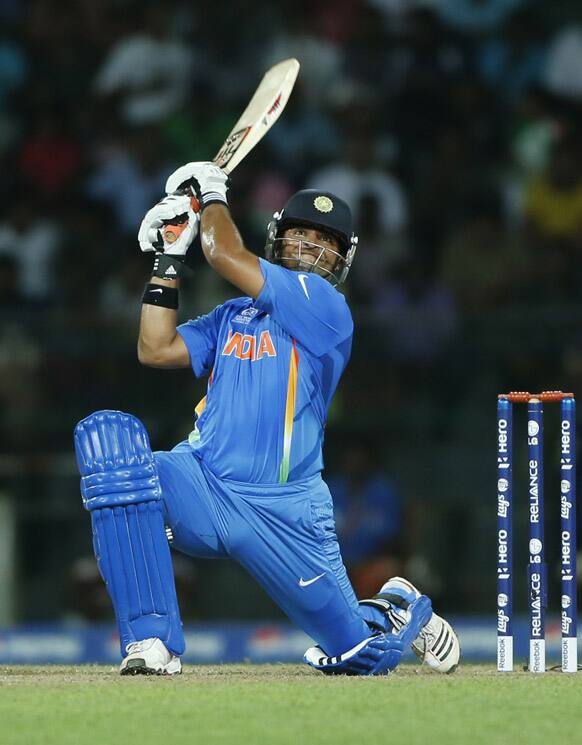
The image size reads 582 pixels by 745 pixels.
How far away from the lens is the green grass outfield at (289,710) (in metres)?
3.12

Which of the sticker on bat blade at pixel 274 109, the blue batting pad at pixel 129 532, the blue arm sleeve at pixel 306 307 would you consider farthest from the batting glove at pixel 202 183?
the blue batting pad at pixel 129 532

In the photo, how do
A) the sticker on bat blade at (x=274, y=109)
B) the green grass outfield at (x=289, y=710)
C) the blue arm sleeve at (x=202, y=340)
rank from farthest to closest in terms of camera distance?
the sticker on bat blade at (x=274, y=109) < the blue arm sleeve at (x=202, y=340) < the green grass outfield at (x=289, y=710)

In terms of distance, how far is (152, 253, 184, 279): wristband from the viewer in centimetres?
445

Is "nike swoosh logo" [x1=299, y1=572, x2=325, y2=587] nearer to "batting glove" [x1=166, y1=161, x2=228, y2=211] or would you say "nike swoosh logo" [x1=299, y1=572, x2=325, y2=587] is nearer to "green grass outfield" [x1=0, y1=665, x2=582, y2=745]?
"green grass outfield" [x1=0, y1=665, x2=582, y2=745]

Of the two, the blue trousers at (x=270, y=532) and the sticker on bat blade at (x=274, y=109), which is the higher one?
the sticker on bat blade at (x=274, y=109)

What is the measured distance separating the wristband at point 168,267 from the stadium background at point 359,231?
90.4 inches

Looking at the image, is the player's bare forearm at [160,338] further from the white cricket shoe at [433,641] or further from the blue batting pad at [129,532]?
the white cricket shoe at [433,641]

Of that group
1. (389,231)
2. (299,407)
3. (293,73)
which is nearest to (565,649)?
(299,407)

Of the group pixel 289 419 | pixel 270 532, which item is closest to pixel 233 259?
pixel 289 419

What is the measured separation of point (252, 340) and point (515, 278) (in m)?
3.73

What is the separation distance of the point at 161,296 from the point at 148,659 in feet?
3.45

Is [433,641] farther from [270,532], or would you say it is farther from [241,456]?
[241,456]

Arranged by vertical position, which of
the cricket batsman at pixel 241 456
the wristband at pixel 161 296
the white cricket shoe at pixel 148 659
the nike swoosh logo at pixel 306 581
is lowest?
the white cricket shoe at pixel 148 659

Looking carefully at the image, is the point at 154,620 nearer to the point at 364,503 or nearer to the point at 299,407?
the point at 299,407
